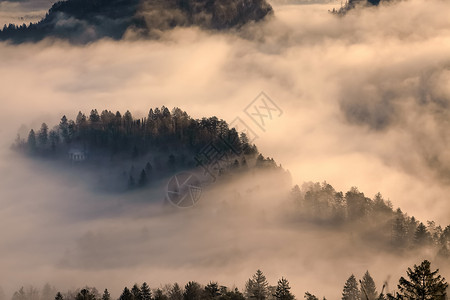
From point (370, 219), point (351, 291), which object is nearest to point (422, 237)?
point (370, 219)

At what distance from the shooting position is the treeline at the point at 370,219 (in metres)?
137

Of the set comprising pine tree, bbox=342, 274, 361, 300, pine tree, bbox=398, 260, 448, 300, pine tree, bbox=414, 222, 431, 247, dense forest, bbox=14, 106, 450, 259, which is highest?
dense forest, bbox=14, 106, 450, 259

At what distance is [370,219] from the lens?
Result: 5768 inches

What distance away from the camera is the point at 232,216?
163m

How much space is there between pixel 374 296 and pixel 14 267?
4239 inches

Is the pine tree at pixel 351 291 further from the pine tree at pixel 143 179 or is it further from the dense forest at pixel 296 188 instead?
the pine tree at pixel 143 179

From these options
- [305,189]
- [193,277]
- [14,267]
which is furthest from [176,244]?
[14,267]

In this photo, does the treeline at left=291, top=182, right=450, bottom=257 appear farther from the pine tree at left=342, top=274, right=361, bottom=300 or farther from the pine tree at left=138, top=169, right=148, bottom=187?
the pine tree at left=138, top=169, right=148, bottom=187

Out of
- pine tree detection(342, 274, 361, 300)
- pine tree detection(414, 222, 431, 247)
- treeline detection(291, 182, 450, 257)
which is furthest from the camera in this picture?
treeline detection(291, 182, 450, 257)

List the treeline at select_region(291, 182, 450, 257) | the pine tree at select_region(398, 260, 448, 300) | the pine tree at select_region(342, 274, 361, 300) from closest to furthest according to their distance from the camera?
the pine tree at select_region(398, 260, 448, 300)
the pine tree at select_region(342, 274, 361, 300)
the treeline at select_region(291, 182, 450, 257)

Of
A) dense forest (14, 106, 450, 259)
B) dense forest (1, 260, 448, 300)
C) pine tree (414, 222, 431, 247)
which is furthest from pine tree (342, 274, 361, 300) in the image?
pine tree (414, 222, 431, 247)

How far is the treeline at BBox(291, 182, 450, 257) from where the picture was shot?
137m

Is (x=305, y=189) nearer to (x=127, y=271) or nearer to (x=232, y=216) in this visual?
(x=232, y=216)

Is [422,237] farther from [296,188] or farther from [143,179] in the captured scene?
[143,179]
